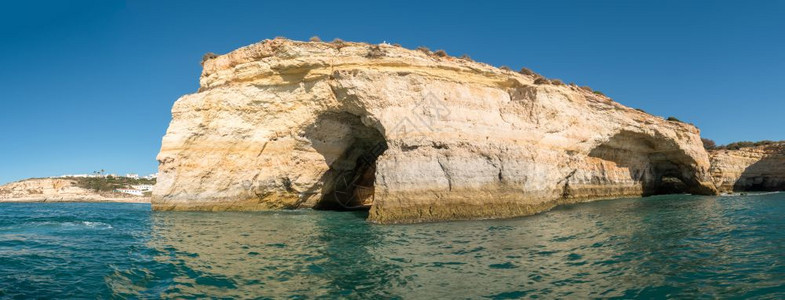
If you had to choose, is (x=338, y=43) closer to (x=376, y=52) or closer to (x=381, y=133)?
(x=376, y=52)

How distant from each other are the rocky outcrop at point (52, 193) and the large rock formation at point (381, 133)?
48.0 m

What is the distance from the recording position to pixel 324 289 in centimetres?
591

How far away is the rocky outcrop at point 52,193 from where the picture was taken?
59.5 m

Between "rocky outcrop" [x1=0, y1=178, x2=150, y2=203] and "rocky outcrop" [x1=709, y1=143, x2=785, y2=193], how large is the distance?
6842cm

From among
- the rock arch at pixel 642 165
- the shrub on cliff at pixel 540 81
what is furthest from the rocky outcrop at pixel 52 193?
the rock arch at pixel 642 165

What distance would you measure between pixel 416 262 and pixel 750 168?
42.0 meters

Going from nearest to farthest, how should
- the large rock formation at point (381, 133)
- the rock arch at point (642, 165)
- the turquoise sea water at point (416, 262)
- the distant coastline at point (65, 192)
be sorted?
the turquoise sea water at point (416, 262) < the large rock formation at point (381, 133) < the rock arch at point (642, 165) < the distant coastline at point (65, 192)

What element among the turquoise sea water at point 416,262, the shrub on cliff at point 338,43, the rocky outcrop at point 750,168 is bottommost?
the turquoise sea water at point 416,262

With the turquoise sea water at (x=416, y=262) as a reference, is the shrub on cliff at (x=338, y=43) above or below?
above

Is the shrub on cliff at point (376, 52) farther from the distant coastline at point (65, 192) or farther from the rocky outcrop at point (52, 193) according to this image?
the rocky outcrop at point (52, 193)

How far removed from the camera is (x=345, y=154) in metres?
21.9

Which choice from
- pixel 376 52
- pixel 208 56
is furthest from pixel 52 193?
pixel 376 52

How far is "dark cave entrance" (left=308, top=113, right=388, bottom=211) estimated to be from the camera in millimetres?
20359

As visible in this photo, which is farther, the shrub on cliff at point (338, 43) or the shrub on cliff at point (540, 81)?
the shrub on cliff at point (540, 81)
